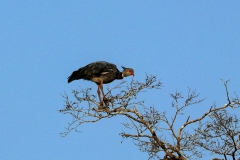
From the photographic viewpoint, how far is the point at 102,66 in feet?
50.6

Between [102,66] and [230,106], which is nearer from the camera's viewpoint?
[230,106]

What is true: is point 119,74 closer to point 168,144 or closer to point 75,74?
point 75,74

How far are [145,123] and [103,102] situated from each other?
2.11 metres

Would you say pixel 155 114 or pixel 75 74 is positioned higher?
pixel 75 74

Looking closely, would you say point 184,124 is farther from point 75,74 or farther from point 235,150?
point 75,74

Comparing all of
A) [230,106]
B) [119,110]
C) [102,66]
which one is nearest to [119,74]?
[102,66]

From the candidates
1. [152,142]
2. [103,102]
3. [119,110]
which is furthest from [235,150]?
[103,102]

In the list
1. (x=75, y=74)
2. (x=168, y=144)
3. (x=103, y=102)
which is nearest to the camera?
(x=168, y=144)

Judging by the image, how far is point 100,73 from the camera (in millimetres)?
15336

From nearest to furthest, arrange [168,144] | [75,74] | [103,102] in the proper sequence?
1. [168,144]
2. [103,102]
3. [75,74]

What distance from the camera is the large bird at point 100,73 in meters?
15.2

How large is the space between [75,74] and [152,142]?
3777mm

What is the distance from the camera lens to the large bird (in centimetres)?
1516

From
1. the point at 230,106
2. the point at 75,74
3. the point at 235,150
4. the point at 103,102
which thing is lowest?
the point at 235,150
